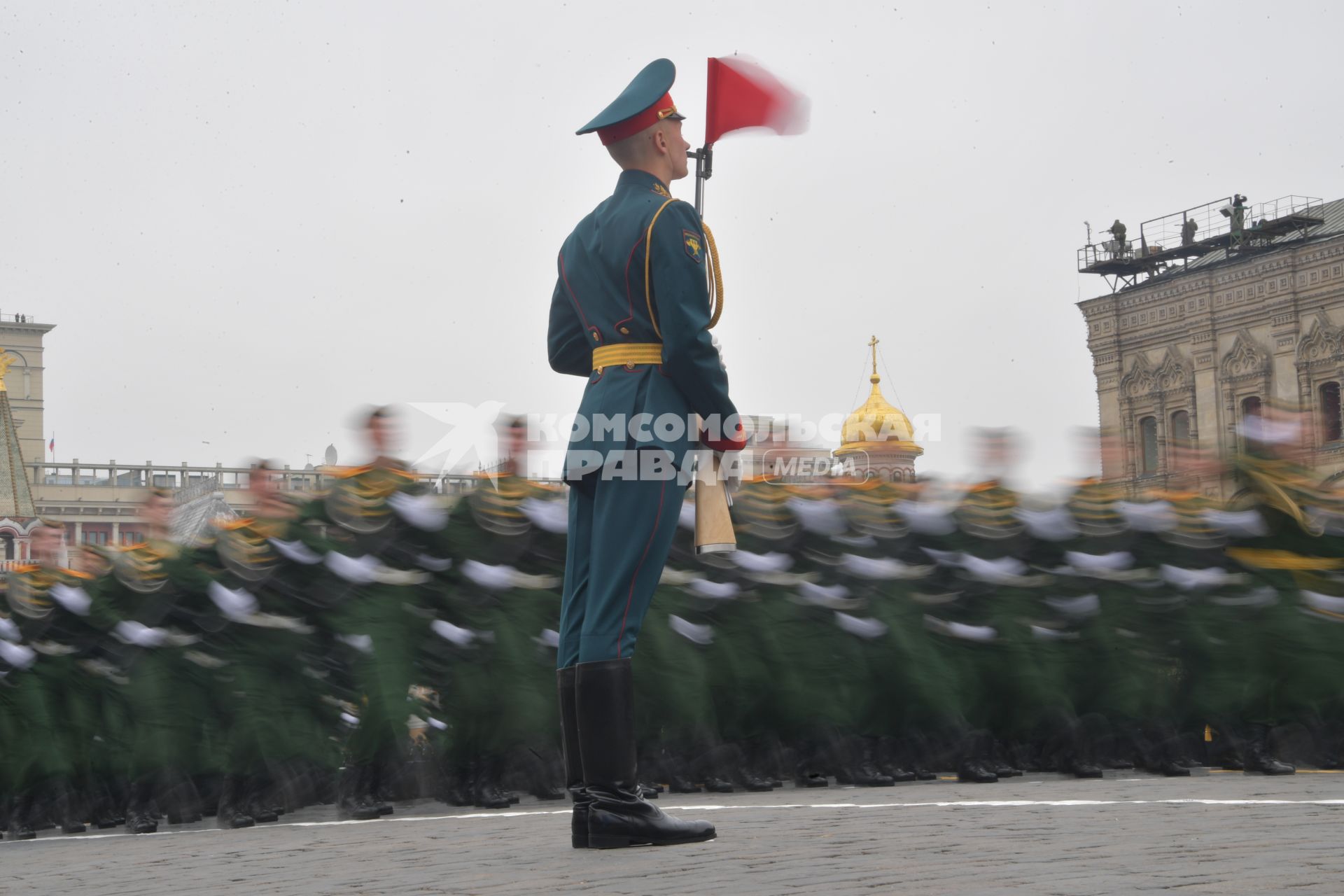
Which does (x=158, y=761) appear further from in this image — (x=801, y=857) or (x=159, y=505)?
(x=801, y=857)

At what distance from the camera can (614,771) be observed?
430cm

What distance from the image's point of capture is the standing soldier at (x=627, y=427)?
4.33m

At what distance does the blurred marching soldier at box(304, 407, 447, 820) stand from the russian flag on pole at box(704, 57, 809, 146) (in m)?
1.83

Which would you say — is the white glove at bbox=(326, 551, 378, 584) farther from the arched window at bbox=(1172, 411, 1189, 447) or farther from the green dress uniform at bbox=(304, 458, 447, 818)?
the arched window at bbox=(1172, 411, 1189, 447)

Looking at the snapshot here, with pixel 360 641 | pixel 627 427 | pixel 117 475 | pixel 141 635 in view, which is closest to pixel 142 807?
A: pixel 141 635

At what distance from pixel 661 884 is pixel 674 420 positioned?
134 cm

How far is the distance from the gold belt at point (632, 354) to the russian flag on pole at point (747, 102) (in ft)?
2.54

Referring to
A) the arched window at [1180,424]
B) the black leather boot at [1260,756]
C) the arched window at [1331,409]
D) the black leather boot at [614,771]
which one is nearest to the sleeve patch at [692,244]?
the black leather boot at [614,771]

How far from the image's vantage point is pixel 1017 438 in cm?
645

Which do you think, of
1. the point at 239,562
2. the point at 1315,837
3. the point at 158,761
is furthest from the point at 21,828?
the point at 1315,837

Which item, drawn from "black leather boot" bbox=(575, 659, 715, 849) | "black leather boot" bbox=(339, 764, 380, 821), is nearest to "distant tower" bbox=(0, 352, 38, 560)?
"black leather boot" bbox=(339, 764, 380, 821)

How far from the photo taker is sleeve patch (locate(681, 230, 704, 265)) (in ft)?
14.3

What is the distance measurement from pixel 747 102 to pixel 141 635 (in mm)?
2955

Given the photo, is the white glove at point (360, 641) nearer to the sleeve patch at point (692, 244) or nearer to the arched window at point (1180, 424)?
the sleeve patch at point (692, 244)
